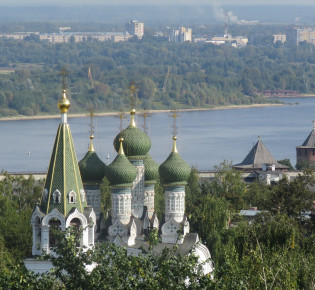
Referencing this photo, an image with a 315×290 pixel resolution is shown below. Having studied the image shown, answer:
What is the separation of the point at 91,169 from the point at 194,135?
30039mm

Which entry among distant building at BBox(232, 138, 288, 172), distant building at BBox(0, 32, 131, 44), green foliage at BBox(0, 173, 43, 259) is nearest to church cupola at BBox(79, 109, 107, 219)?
green foliage at BBox(0, 173, 43, 259)

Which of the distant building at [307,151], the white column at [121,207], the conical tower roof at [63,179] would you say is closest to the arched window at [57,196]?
the conical tower roof at [63,179]

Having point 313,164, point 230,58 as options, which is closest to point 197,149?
point 313,164

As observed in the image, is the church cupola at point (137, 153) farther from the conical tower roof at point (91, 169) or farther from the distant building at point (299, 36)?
the distant building at point (299, 36)

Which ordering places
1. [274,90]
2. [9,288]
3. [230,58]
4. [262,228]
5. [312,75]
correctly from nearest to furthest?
[9,288]
[262,228]
[274,90]
[312,75]
[230,58]

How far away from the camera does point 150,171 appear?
12953 mm

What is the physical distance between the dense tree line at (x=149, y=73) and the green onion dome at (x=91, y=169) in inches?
1309

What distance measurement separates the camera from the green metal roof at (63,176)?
36.2ft

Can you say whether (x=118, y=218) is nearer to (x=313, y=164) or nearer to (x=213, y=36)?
(x=313, y=164)

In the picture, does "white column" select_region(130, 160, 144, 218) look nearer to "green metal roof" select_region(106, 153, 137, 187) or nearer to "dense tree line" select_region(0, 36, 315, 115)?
"green metal roof" select_region(106, 153, 137, 187)

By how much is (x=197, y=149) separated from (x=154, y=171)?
23119mm

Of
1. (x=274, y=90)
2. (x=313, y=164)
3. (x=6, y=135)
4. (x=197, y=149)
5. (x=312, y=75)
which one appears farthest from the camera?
(x=312, y=75)

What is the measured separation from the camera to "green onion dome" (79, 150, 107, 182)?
41.7 feet

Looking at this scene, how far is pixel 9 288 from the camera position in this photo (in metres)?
7.76
